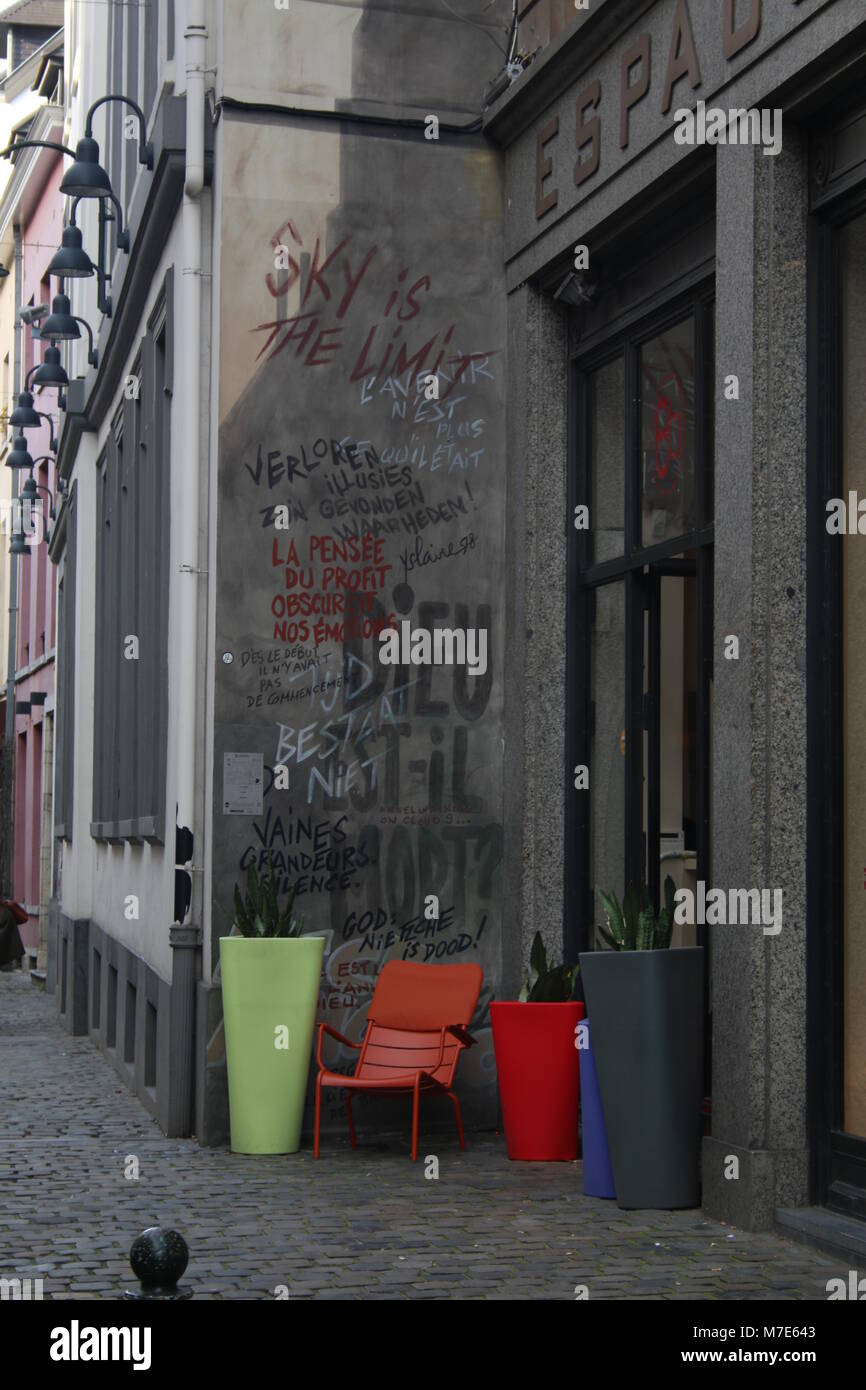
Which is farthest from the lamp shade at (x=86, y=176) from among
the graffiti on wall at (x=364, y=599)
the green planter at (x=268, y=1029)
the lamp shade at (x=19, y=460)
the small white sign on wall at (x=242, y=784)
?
the lamp shade at (x=19, y=460)

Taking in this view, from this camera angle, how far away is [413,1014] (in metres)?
9.91

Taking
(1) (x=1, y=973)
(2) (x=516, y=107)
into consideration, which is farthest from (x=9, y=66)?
(2) (x=516, y=107)

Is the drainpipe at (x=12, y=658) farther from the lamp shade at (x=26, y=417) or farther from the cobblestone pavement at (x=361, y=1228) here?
the cobblestone pavement at (x=361, y=1228)

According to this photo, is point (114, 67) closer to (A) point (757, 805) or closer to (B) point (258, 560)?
(B) point (258, 560)

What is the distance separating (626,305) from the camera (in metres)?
9.73

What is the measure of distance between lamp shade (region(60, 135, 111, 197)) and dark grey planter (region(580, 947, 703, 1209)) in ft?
22.8

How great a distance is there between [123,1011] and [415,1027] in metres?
4.40

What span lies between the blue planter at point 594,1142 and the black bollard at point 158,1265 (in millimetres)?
3518

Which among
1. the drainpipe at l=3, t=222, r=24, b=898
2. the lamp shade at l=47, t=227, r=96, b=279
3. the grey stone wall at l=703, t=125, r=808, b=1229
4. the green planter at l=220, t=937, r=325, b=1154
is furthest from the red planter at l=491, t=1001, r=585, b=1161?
the drainpipe at l=3, t=222, r=24, b=898

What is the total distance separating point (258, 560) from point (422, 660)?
1.07 metres

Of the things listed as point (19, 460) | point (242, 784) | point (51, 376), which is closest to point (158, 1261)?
point (242, 784)

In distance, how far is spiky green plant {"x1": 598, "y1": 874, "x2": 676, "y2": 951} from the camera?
788 centimetres

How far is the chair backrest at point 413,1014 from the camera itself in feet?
31.9

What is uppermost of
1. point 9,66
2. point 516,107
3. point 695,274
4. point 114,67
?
point 9,66
